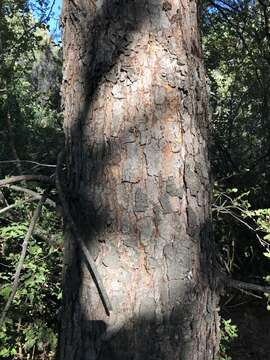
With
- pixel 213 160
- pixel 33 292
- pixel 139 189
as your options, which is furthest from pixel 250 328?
pixel 139 189

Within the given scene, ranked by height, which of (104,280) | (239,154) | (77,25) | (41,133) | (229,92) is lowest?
(104,280)

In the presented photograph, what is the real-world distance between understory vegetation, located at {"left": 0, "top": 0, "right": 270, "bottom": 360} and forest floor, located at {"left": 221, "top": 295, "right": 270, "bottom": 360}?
198 mm

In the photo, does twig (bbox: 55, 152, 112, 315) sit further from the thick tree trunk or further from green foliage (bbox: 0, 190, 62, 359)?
green foliage (bbox: 0, 190, 62, 359)

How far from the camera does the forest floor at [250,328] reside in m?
6.58

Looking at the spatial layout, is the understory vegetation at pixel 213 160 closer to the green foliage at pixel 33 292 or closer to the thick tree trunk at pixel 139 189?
Result: the green foliage at pixel 33 292

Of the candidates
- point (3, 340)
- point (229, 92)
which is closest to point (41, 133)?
point (229, 92)

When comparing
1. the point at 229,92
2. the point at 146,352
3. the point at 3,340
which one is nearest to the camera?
the point at 146,352

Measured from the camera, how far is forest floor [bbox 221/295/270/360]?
6582 millimetres

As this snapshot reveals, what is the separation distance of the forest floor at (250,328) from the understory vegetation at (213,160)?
20cm

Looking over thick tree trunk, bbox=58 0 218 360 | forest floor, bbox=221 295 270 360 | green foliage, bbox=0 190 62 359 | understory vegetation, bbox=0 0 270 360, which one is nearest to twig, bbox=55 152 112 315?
thick tree trunk, bbox=58 0 218 360

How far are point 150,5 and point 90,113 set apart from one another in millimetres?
385

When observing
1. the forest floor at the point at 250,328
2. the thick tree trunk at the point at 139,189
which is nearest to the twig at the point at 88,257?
the thick tree trunk at the point at 139,189

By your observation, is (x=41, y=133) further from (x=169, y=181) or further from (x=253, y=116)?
(x=169, y=181)

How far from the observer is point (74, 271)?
1669 millimetres
